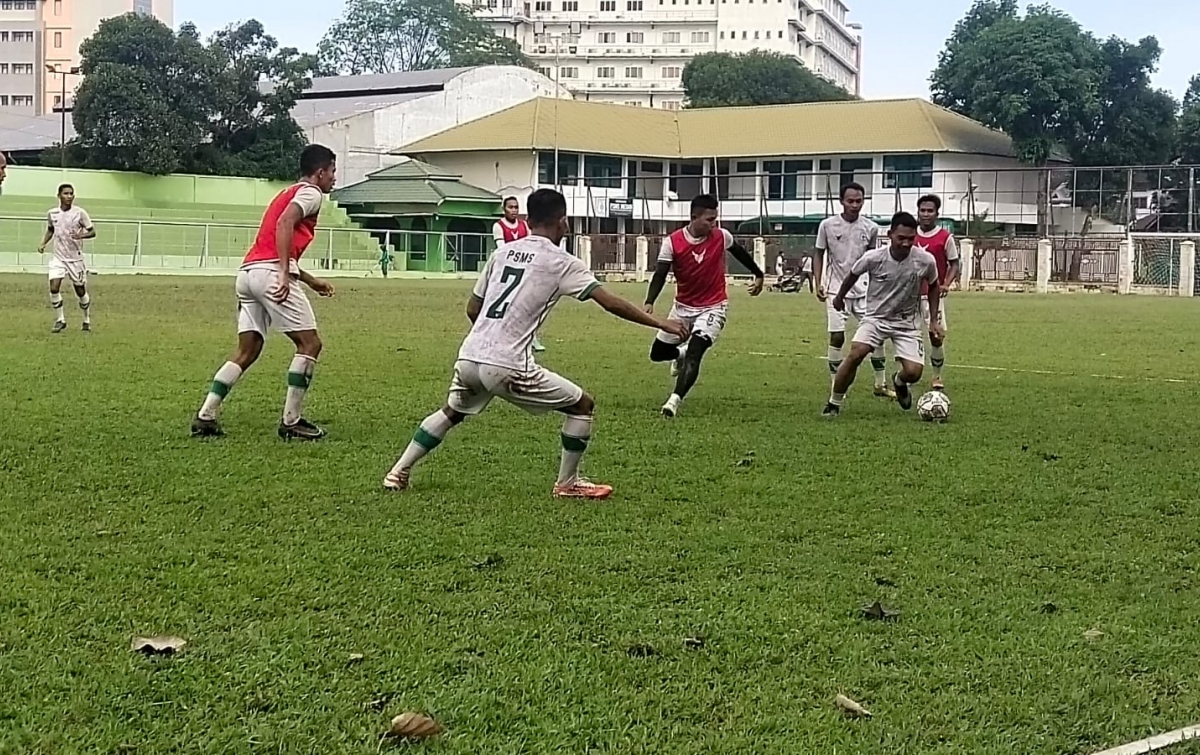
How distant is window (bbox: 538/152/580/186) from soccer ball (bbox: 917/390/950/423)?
58333 mm

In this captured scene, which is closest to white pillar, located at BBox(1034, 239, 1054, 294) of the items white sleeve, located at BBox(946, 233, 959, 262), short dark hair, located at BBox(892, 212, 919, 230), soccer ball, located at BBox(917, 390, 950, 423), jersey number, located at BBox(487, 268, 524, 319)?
white sleeve, located at BBox(946, 233, 959, 262)

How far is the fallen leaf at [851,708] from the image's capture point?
4.25m

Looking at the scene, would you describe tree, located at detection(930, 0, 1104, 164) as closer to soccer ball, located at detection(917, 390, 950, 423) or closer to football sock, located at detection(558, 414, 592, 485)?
soccer ball, located at detection(917, 390, 950, 423)

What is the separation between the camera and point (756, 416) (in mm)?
11281

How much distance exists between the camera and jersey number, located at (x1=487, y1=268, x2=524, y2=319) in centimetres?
720

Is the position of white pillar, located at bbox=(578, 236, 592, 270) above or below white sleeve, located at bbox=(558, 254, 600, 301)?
above

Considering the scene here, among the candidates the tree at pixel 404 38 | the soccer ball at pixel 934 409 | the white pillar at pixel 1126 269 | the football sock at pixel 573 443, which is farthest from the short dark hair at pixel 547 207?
the tree at pixel 404 38

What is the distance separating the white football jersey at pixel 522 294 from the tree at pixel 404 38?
314 ft

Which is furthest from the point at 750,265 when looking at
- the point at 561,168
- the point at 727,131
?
the point at 727,131

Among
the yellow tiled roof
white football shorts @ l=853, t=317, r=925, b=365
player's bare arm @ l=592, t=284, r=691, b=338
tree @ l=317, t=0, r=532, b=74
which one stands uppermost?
tree @ l=317, t=0, r=532, b=74

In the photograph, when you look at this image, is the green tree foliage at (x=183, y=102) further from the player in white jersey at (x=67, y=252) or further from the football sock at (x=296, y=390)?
the football sock at (x=296, y=390)

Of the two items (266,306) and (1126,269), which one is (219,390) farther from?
(1126,269)

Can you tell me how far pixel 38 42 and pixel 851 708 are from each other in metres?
117

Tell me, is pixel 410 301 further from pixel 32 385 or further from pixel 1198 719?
pixel 1198 719
